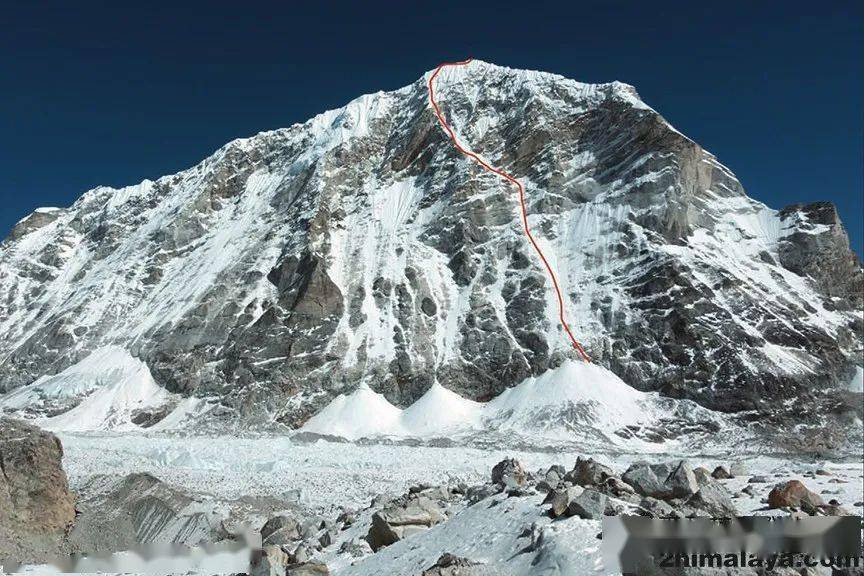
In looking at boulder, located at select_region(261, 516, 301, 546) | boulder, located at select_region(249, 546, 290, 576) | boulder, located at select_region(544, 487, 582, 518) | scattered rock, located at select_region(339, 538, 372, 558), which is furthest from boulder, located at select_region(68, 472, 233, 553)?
boulder, located at select_region(544, 487, 582, 518)

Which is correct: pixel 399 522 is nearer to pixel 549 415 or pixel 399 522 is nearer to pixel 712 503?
pixel 712 503

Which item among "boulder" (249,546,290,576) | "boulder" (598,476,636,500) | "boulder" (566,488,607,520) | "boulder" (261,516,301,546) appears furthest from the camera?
"boulder" (261,516,301,546)

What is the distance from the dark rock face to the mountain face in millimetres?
54140

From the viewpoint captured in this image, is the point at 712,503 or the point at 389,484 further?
the point at 389,484

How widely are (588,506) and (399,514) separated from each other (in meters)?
5.96

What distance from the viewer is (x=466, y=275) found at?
8538 centimetres

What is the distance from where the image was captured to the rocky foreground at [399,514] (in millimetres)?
11195

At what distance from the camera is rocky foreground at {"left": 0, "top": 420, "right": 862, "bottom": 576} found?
1120 centimetres

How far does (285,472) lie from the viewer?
30.1 metres

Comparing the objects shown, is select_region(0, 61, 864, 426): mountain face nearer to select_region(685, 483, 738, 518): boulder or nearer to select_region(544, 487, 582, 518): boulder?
select_region(685, 483, 738, 518): boulder

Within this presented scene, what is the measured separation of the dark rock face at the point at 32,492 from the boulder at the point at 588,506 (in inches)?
478

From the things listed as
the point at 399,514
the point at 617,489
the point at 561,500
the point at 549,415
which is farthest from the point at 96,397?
the point at 561,500

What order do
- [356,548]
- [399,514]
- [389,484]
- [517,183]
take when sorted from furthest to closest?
1. [517,183]
2. [389,484]
3. [399,514]
4. [356,548]

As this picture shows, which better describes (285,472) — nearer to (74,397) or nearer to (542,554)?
(542,554)
